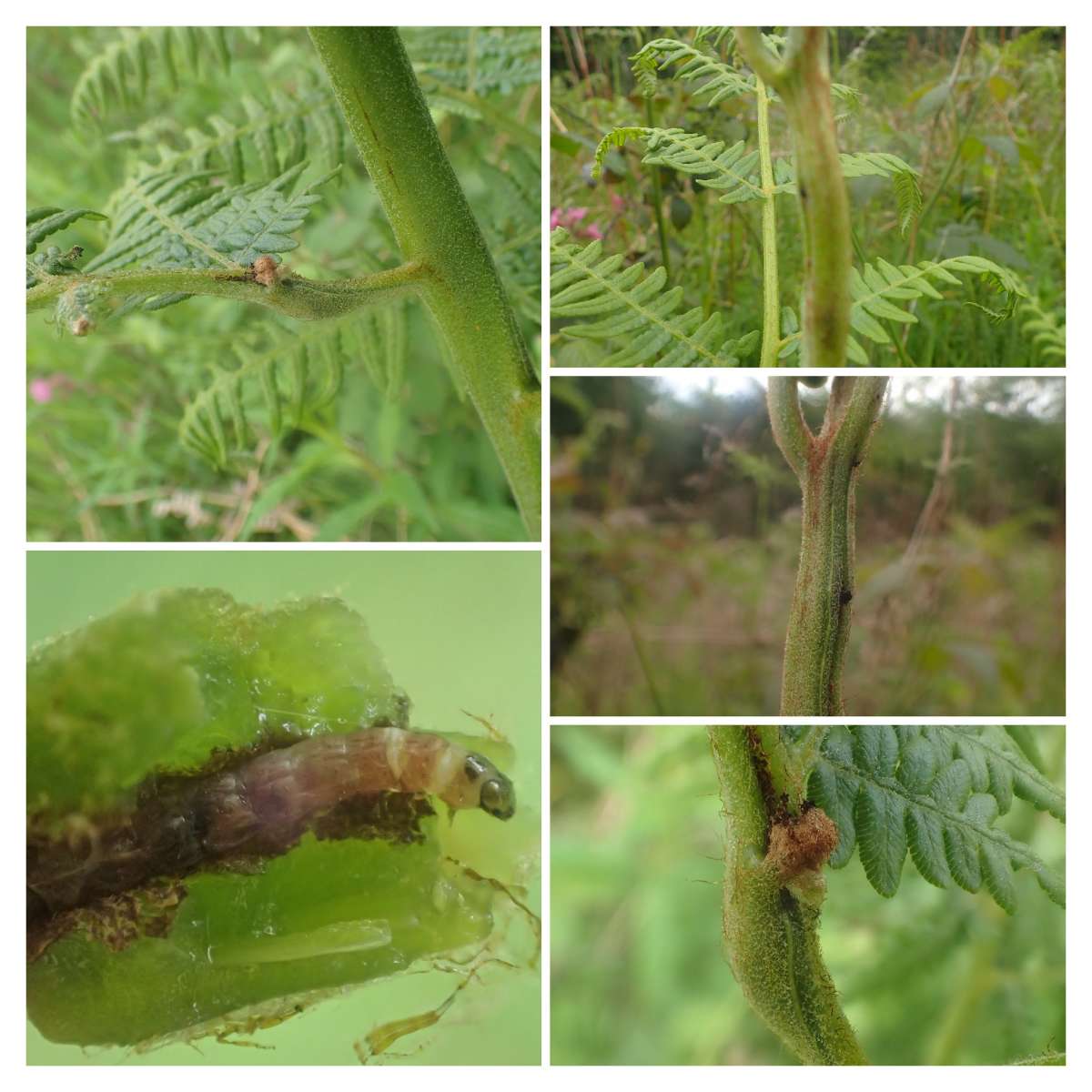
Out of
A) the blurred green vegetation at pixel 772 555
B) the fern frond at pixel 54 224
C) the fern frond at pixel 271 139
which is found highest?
the fern frond at pixel 271 139

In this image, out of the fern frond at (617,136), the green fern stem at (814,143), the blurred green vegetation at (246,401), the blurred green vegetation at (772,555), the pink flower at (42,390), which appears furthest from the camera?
the pink flower at (42,390)

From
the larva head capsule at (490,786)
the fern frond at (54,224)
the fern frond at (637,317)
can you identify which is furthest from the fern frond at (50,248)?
the larva head capsule at (490,786)

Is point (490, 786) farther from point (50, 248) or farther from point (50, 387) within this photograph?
point (50, 387)

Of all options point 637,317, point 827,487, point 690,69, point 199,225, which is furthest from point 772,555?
point 199,225

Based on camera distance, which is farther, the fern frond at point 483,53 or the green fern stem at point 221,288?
the fern frond at point 483,53

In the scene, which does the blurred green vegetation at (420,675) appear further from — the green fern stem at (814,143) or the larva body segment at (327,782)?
the green fern stem at (814,143)

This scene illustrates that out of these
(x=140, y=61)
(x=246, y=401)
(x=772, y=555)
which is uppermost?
(x=140, y=61)

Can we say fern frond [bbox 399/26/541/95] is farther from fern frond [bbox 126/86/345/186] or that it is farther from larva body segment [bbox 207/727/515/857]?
larva body segment [bbox 207/727/515/857]

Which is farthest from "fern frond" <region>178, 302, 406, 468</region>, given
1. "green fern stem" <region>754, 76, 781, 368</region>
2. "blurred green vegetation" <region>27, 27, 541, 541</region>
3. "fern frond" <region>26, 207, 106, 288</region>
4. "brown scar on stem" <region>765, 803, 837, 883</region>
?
"brown scar on stem" <region>765, 803, 837, 883</region>
